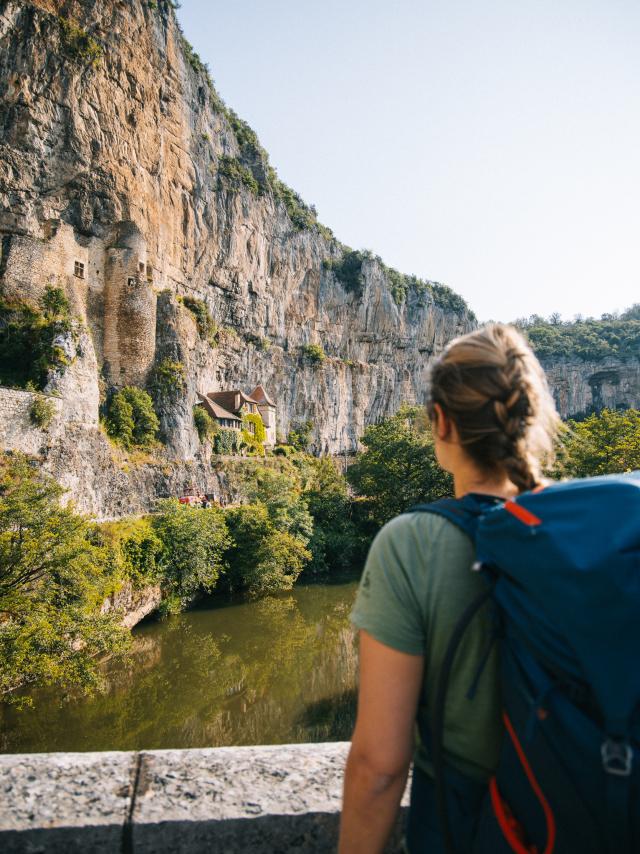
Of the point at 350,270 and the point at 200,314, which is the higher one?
the point at 350,270

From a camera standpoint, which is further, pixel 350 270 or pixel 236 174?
pixel 350 270

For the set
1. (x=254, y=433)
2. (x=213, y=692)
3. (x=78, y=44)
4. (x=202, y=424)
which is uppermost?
(x=78, y=44)

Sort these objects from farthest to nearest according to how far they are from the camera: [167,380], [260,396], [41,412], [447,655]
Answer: [260,396]
[167,380]
[41,412]
[447,655]

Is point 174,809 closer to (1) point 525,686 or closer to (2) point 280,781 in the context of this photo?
(2) point 280,781

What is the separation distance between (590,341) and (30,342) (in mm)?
91110

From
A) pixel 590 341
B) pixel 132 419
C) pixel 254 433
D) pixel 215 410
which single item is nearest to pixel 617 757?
pixel 132 419

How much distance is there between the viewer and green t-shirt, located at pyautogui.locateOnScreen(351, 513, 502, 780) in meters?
1.05

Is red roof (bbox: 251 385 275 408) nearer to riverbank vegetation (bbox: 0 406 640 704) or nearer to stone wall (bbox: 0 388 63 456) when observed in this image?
riverbank vegetation (bbox: 0 406 640 704)

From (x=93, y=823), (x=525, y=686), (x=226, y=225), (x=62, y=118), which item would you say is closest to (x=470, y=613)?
(x=525, y=686)

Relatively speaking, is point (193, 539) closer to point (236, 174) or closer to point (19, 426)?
point (19, 426)

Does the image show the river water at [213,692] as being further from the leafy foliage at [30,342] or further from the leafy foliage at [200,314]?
the leafy foliage at [200,314]

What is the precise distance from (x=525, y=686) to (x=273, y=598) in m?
20.4

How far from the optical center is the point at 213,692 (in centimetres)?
1295

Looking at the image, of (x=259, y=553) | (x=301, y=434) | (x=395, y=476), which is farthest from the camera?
(x=301, y=434)
